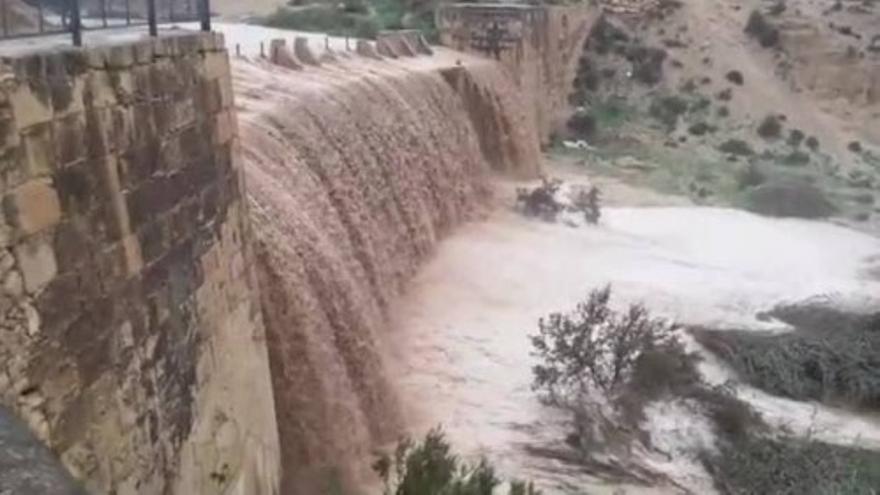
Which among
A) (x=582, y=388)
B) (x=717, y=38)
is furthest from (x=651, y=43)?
(x=582, y=388)

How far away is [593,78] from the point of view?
3184 centimetres

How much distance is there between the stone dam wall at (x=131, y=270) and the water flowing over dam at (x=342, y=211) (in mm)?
1223

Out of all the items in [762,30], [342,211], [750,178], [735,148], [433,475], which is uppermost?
[342,211]

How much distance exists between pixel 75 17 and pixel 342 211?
764 cm

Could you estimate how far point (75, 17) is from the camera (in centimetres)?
550

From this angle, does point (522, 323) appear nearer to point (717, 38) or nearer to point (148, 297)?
point (148, 297)

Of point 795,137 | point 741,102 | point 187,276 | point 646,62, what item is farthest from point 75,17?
point 741,102

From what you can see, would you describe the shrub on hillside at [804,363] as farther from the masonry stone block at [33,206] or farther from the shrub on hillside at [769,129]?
the shrub on hillside at [769,129]

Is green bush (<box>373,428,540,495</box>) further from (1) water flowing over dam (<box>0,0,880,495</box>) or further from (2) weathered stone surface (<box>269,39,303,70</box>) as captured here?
(2) weathered stone surface (<box>269,39,303,70</box>)

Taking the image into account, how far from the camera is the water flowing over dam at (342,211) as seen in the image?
952 centimetres

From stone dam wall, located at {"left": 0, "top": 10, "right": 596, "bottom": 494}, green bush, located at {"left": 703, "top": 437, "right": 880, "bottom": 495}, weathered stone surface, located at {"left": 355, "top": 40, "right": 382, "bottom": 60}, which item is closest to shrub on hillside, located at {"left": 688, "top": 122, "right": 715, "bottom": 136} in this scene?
weathered stone surface, located at {"left": 355, "top": 40, "right": 382, "bottom": 60}

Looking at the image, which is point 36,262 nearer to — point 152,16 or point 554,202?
point 152,16

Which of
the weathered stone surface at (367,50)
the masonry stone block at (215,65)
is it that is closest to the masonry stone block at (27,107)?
the masonry stone block at (215,65)

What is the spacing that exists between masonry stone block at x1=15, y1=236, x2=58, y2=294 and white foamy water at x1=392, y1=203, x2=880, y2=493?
6415mm
